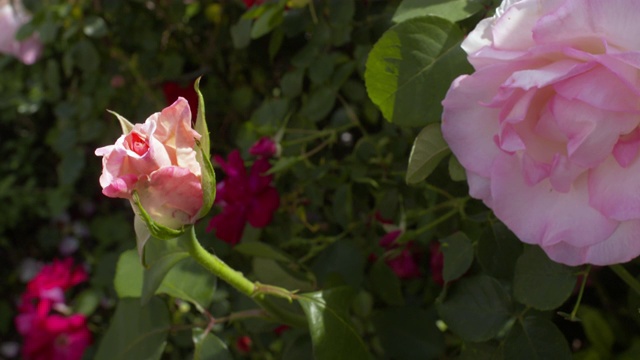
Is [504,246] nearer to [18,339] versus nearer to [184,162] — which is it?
[184,162]

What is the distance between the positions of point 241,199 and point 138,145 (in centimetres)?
36

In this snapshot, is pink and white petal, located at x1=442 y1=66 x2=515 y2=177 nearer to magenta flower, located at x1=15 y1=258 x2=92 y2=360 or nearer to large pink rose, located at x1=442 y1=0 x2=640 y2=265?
large pink rose, located at x1=442 y1=0 x2=640 y2=265

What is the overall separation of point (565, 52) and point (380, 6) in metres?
0.55

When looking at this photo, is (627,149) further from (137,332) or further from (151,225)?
(137,332)

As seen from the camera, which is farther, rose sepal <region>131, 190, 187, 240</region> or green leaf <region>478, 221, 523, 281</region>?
green leaf <region>478, 221, 523, 281</region>

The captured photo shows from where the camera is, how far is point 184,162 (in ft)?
1.64

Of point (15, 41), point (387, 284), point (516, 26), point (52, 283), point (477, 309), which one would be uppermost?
point (516, 26)

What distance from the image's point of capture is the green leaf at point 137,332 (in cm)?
Result: 69

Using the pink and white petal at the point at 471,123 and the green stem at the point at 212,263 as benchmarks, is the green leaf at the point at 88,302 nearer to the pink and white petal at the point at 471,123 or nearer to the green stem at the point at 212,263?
the green stem at the point at 212,263

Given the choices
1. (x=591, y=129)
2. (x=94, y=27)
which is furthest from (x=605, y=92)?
(x=94, y=27)

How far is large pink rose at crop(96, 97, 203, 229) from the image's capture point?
48 centimetres

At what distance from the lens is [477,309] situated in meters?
0.63

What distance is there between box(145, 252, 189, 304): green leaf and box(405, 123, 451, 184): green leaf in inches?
7.6

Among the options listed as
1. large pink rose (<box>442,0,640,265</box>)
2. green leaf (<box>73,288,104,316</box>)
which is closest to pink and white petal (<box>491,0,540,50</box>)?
large pink rose (<box>442,0,640,265</box>)
